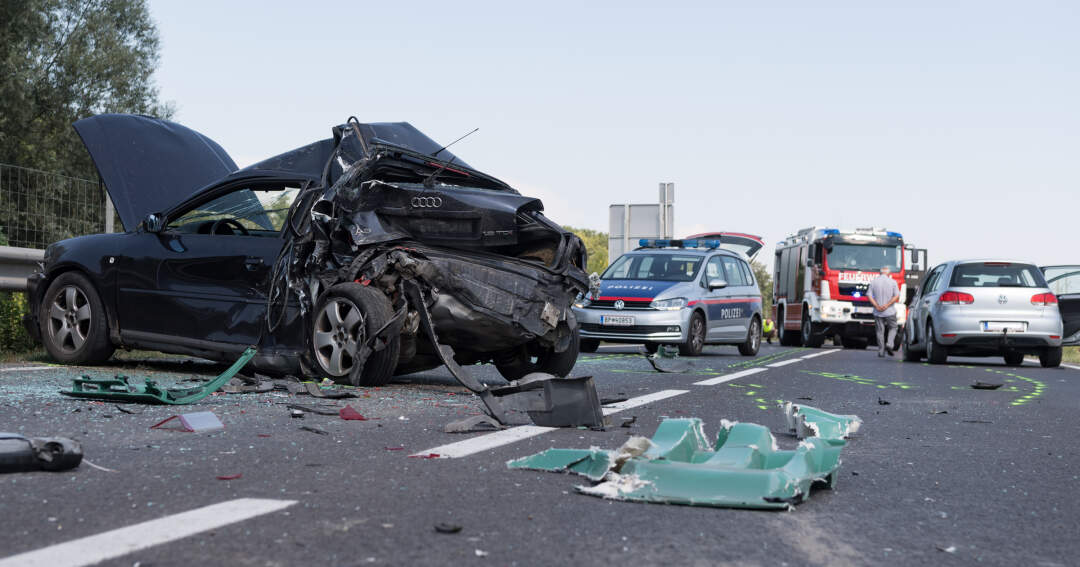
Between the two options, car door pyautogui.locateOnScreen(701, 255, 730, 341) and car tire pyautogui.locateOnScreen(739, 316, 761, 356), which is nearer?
car door pyautogui.locateOnScreen(701, 255, 730, 341)

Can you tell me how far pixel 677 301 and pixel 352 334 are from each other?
9088mm

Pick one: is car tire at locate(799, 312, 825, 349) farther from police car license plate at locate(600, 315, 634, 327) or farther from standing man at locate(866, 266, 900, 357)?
police car license plate at locate(600, 315, 634, 327)

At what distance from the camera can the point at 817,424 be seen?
6332 millimetres

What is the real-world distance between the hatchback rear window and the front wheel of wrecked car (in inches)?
400

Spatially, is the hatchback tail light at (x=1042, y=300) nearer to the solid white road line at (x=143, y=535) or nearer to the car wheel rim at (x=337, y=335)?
the car wheel rim at (x=337, y=335)

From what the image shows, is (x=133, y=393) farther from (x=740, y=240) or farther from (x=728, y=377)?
(x=740, y=240)

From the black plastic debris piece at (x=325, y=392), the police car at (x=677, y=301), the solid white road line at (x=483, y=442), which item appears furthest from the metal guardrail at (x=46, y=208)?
the solid white road line at (x=483, y=442)

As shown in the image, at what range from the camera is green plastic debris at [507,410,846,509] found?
13.6 ft

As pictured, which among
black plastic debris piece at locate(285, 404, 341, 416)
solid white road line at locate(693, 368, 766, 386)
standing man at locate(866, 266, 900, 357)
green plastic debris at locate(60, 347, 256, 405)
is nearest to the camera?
black plastic debris piece at locate(285, 404, 341, 416)

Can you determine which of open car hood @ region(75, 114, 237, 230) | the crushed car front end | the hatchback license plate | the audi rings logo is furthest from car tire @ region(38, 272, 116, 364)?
the hatchback license plate

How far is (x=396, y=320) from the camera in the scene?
26.8 feet

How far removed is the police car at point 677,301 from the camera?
16672 mm

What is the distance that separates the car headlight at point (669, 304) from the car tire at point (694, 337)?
0.28 meters

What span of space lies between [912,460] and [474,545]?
116 inches
